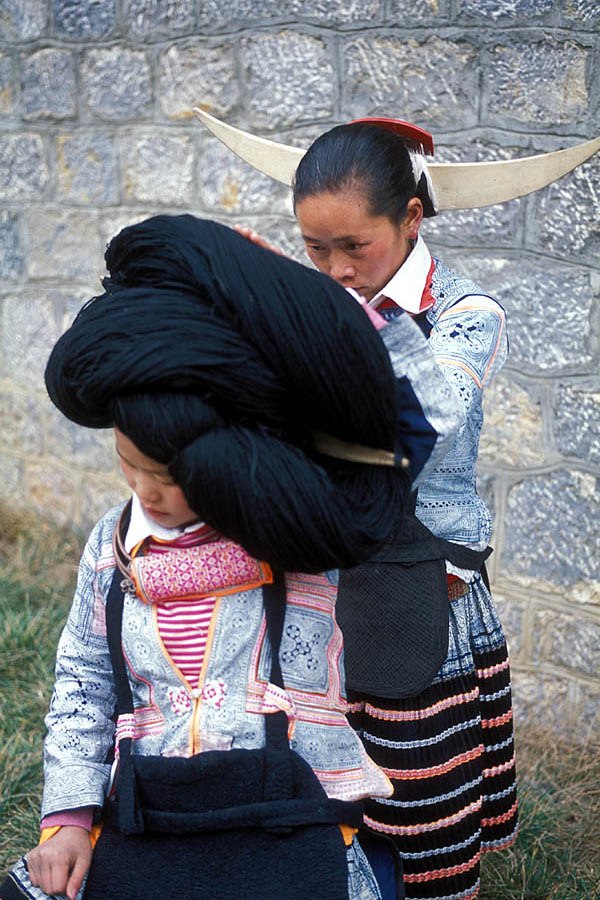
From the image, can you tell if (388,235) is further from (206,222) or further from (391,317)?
(206,222)

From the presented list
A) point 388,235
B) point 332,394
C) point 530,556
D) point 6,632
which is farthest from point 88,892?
point 6,632

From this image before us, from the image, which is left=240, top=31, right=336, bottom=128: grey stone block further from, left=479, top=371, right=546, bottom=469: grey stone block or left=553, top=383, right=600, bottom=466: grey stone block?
left=553, top=383, right=600, bottom=466: grey stone block

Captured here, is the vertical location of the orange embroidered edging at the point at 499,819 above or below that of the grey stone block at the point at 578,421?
below

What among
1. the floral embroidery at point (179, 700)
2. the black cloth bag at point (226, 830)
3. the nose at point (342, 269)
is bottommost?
the black cloth bag at point (226, 830)

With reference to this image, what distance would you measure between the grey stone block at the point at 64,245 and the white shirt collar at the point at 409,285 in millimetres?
2384

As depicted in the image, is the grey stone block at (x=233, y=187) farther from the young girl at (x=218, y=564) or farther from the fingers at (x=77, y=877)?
the fingers at (x=77, y=877)

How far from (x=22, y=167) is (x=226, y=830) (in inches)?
136

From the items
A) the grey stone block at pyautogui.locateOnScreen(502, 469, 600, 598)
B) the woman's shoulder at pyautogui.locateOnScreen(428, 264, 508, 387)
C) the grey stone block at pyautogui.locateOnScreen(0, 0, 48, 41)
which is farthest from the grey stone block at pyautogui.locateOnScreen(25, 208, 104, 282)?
the woman's shoulder at pyautogui.locateOnScreen(428, 264, 508, 387)

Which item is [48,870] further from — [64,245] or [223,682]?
[64,245]

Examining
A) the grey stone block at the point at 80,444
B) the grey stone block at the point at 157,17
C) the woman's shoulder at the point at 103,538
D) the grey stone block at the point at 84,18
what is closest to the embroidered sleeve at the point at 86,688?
the woman's shoulder at the point at 103,538

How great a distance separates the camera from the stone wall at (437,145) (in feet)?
9.25

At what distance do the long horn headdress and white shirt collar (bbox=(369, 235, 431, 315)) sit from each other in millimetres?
206

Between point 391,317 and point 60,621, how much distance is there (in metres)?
2.78

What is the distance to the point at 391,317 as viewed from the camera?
4.56 ft
